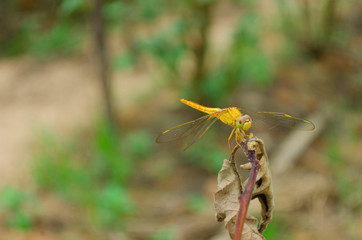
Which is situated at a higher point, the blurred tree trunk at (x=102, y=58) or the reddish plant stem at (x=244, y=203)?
the blurred tree trunk at (x=102, y=58)

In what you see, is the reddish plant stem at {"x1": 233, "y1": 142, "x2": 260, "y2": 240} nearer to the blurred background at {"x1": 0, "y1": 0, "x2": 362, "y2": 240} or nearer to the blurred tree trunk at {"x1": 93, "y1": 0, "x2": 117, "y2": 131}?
the blurred background at {"x1": 0, "y1": 0, "x2": 362, "y2": 240}

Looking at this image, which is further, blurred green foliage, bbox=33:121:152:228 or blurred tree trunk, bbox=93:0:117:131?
blurred tree trunk, bbox=93:0:117:131

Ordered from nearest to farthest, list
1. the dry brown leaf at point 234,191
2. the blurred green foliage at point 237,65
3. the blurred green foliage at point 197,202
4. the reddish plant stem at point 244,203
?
the reddish plant stem at point 244,203 < the dry brown leaf at point 234,191 < the blurred green foliage at point 197,202 < the blurred green foliage at point 237,65

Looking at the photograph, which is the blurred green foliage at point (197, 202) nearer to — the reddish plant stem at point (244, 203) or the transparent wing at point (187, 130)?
the transparent wing at point (187, 130)

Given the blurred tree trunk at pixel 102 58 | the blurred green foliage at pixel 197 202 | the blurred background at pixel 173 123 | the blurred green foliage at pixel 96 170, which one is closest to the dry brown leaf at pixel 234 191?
the blurred background at pixel 173 123

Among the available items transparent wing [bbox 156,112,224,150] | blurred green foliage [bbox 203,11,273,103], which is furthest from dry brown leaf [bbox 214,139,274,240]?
blurred green foliage [bbox 203,11,273,103]

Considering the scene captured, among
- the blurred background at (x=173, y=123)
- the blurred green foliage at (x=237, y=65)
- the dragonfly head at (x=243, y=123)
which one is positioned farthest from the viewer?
the blurred green foliage at (x=237, y=65)

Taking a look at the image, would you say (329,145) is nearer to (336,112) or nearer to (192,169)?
(336,112)
